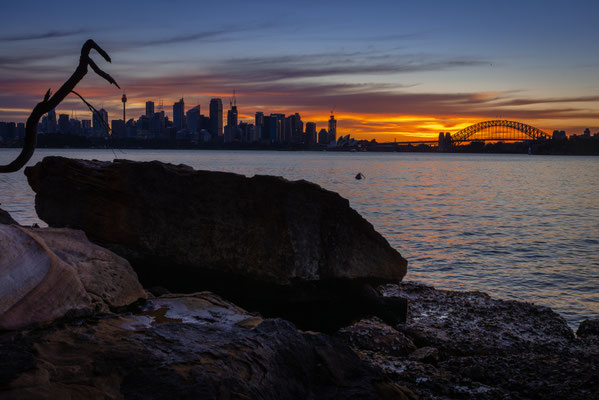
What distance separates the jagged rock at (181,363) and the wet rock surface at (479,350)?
94 centimetres

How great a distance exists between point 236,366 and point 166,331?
2.26ft

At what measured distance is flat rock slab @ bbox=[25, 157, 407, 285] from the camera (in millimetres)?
6973

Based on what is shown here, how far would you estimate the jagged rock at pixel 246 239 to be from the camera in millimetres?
6992

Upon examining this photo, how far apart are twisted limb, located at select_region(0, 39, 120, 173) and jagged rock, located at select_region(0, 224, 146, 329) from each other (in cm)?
71

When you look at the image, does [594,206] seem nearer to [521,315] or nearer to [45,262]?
[521,315]

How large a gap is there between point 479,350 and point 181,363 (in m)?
4.98

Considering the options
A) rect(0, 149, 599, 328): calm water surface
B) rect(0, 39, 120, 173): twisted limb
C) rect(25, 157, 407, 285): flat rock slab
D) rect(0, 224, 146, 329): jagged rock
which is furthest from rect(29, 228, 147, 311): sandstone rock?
rect(0, 149, 599, 328): calm water surface

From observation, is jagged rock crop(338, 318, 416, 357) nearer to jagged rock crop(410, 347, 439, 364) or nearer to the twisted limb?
jagged rock crop(410, 347, 439, 364)

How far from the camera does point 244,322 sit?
4.67m

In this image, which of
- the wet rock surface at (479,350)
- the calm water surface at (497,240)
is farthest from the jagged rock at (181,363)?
the calm water surface at (497,240)

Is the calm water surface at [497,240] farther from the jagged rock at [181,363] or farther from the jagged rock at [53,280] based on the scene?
the jagged rock at [53,280]

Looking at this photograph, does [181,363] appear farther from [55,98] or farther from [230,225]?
[230,225]

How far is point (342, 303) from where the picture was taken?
7465 mm

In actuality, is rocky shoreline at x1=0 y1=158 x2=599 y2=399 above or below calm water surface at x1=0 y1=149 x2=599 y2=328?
above
